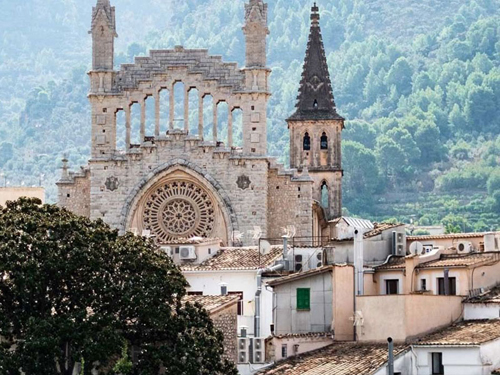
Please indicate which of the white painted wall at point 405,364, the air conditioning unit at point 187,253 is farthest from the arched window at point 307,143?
the white painted wall at point 405,364

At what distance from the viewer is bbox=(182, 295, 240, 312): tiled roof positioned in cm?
6222

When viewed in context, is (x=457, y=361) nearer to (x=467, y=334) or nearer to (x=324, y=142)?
(x=467, y=334)

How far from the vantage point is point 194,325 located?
196 feet

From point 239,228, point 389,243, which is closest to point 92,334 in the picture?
point 389,243

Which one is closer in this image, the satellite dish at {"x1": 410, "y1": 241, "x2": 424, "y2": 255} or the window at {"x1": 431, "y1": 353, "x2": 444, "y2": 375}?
the window at {"x1": 431, "y1": 353, "x2": 444, "y2": 375}

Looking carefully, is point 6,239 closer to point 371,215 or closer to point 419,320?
point 419,320

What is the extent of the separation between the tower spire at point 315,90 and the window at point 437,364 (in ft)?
222

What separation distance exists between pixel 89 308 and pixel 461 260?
13.2 m

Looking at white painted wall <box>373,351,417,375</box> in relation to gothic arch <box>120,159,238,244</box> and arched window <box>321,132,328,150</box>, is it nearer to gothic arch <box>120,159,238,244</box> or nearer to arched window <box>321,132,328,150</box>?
gothic arch <box>120,159,238,244</box>

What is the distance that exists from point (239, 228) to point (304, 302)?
38.5m

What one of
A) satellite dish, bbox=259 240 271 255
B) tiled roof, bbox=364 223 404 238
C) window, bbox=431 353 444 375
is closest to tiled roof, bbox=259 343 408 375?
window, bbox=431 353 444 375

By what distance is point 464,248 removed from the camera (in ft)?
237

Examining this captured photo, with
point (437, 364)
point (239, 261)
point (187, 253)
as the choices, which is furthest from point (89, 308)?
point (187, 253)

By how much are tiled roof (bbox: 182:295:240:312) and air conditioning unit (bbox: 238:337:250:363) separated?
3.47ft
